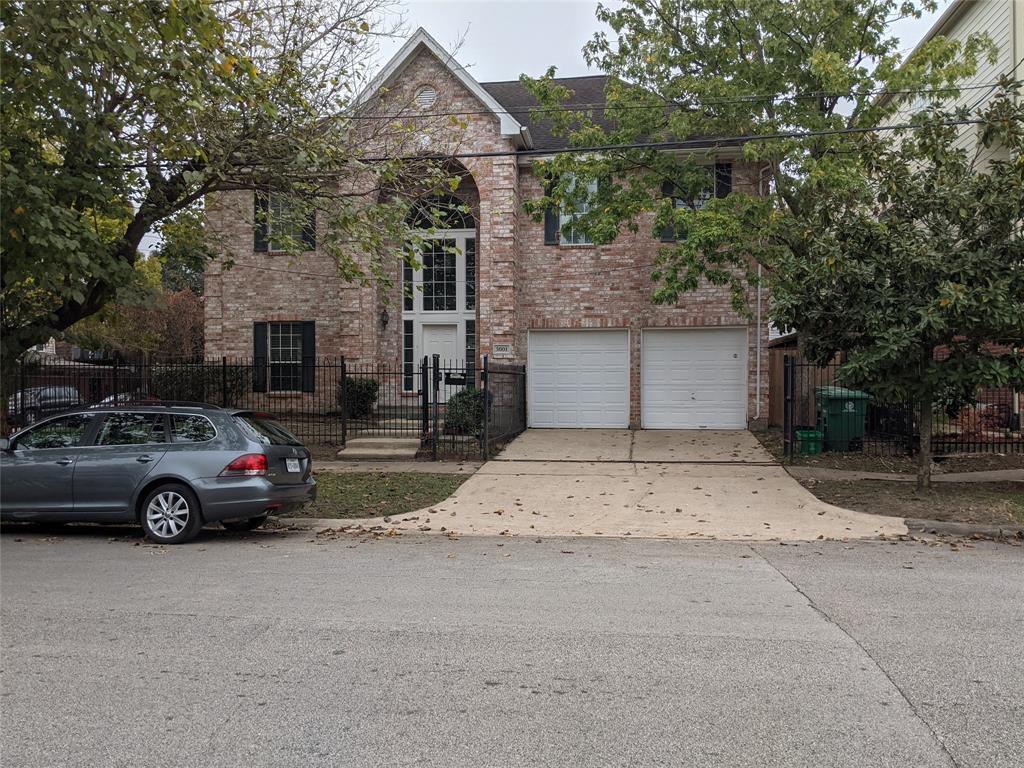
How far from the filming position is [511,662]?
191 inches

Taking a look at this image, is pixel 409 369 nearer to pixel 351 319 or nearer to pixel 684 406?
pixel 351 319

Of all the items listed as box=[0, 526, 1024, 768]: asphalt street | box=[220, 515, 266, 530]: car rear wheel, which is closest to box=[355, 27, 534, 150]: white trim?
box=[220, 515, 266, 530]: car rear wheel

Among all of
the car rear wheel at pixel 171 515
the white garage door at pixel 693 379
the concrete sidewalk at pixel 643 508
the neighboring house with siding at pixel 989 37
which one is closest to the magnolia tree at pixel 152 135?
the car rear wheel at pixel 171 515

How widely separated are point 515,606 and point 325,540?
3.82 meters

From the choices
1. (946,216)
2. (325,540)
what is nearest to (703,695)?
(325,540)

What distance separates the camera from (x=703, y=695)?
4.29m

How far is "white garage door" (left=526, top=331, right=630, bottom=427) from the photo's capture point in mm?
19594

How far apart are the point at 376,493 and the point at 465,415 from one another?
4.70m

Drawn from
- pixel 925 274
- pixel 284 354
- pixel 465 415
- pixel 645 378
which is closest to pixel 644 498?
pixel 925 274

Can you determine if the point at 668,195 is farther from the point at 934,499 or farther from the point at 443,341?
the point at 934,499

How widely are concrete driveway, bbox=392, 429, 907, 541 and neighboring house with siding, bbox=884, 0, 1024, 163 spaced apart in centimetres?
729

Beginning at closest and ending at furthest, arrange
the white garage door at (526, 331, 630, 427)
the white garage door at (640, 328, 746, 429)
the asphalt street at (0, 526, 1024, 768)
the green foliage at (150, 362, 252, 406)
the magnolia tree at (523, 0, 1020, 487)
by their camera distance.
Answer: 1. the asphalt street at (0, 526, 1024, 768)
2. the magnolia tree at (523, 0, 1020, 487)
3. the white garage door at (640, 328, 746, 429)
4. the white garage door at (526, 331, 630, 427)
5. the green foliage at (150, 362, 252, 406)

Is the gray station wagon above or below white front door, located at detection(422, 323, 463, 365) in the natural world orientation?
below

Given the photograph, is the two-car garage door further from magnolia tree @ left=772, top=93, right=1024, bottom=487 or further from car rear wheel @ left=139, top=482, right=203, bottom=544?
car rear wheel @ left=139, top=482, right=203, bottom=544
